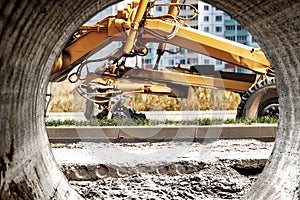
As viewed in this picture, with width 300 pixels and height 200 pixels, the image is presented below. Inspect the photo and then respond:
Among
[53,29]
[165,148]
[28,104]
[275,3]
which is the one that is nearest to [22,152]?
[28,104]

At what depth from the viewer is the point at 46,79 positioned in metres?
2.79

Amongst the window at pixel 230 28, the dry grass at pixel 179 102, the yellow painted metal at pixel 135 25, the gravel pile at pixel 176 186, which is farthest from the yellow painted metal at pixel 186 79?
the window at pixel 230 28

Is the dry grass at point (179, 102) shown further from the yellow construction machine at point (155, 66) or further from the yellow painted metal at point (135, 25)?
the yellow painted metal at point (135, 25)

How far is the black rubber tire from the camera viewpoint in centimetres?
789

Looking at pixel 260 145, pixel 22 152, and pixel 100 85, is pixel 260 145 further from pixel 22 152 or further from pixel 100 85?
pixel 22 152

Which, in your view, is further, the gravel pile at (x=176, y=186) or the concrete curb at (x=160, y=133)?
the concrete curb at (x=160, y=133)

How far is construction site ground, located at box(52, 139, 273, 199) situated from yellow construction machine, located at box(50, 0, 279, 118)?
2339mm

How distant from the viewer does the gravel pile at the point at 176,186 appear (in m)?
4.04

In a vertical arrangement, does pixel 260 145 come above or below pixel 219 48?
below

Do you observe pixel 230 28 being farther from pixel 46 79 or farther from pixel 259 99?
pixel 46 79

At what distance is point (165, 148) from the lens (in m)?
6.36

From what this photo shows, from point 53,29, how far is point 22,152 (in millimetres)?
609

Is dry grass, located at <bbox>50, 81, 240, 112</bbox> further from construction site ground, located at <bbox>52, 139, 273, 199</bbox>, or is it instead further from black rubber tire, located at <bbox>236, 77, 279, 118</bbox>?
construction site ground, located at <bbox>52, 139, 273, 199</bbox>

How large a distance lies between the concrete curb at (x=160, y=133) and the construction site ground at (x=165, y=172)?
1.11m
